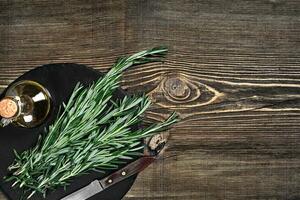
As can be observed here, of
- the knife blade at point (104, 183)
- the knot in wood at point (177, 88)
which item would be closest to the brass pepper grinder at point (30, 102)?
the knife blade at point (104, 183)

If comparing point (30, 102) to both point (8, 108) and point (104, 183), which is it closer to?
point (8, 108)

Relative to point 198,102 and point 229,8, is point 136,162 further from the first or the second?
point 229,8

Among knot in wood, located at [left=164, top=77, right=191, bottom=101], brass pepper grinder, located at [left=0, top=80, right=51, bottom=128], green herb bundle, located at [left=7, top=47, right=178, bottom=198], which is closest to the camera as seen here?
green herb bundle, located at [left=7, top=47, right=178, bottom=198]

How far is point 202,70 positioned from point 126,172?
12.8 inches

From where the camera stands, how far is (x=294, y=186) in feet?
4.80

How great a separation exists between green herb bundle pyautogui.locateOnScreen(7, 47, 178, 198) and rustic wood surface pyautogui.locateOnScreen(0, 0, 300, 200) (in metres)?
0.16

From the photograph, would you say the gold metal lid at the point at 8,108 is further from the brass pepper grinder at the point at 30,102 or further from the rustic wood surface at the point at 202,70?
the rustic wood surface at the point at 202,70

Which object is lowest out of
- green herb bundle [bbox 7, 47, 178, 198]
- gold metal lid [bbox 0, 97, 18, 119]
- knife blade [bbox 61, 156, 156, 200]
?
knife blade [bbox 61, 156, 156, 200]

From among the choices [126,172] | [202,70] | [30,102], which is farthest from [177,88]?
[30,102]

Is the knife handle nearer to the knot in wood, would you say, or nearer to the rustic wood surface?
the rustic wood surface

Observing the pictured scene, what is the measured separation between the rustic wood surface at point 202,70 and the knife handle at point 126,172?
7 cm

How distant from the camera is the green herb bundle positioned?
1.20m

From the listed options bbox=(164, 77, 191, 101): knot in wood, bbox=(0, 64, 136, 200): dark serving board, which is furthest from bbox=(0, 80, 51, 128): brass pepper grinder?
bbox=(164, 77, 191, 101): knot in wood

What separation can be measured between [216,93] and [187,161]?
0.62ft
